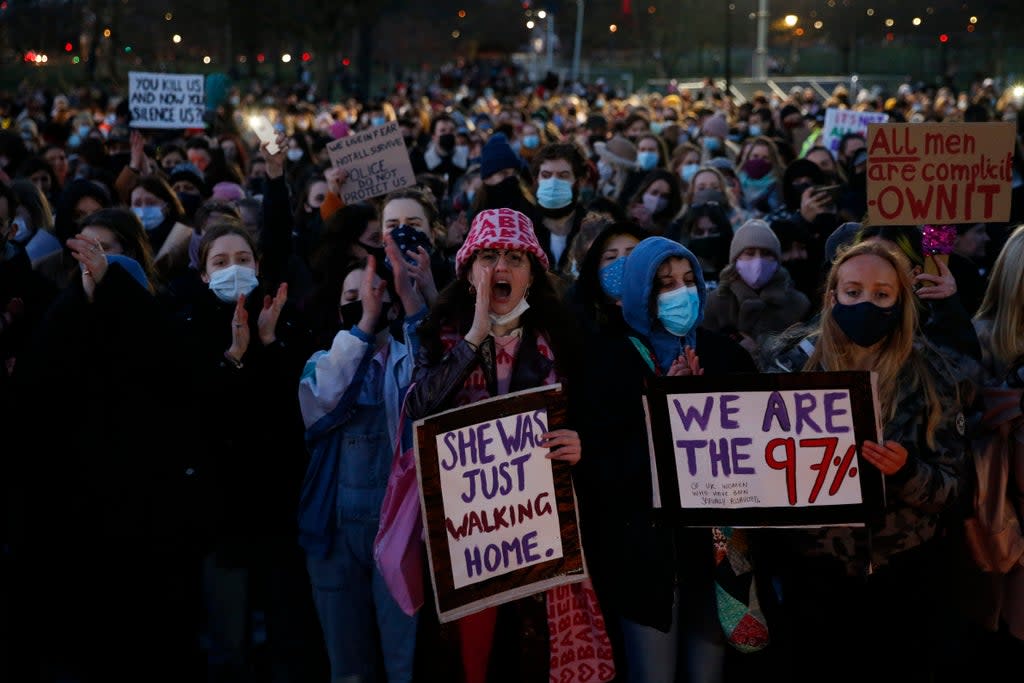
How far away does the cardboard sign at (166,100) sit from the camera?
42.9ft

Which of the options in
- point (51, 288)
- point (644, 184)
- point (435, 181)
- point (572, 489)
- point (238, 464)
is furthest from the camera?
point (435, 181)

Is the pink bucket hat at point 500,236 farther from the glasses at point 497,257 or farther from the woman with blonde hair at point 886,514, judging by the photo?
the woman with blonde hair at point 886,514

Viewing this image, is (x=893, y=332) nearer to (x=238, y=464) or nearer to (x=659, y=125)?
(x=238, y=464)

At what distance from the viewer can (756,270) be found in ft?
21.6

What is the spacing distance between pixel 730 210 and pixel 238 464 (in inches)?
199

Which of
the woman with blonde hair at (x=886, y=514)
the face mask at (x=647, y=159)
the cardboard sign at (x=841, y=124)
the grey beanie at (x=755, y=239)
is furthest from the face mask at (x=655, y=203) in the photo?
the cardboard sign at (x=841, y=124)

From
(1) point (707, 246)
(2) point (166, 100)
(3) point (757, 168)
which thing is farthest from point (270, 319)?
(2) point (166, 100)

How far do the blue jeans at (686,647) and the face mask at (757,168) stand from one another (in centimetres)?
703

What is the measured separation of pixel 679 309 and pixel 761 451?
2.01 feet

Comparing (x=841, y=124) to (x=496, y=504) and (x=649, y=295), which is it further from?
(x=496, y=504)

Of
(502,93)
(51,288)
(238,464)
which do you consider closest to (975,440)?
(238,464)

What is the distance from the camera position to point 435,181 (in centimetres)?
1073

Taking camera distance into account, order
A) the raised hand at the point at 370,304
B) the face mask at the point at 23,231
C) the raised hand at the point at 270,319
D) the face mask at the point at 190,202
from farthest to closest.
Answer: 1. the face mask at the point at 190,202
2. the face mask at the point at 23,231
3. the raised hand at the point at 270,319
4. the raised hand at the point at 370,304

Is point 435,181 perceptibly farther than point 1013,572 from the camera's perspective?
Yes
